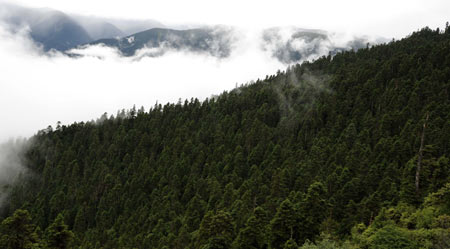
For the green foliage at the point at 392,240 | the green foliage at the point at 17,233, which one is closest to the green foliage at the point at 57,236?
the green foliage at the point at 17,233

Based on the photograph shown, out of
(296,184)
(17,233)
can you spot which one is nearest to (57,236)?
(17,233)

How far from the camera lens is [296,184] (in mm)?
109688

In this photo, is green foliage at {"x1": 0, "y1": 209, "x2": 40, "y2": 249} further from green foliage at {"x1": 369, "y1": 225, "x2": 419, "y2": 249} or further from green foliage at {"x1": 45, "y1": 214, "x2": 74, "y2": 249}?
green foliage at {"x1": 369, "y1": 225, "x2": 419, "y2": 249}

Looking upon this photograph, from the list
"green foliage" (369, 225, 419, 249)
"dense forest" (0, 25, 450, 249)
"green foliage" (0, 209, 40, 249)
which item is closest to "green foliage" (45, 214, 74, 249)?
"dense forest" (0, 25, 450, 249)

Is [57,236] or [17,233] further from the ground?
[17,233]

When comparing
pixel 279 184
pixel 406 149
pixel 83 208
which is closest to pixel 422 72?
pixel 406 149

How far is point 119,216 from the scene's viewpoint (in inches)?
5974

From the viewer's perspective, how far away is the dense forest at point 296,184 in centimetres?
5412

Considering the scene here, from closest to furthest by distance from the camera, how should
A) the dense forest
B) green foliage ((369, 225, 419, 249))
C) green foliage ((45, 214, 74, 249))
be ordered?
green foliage ((369, 225, 419, 249)) → green foliage ((45, 214, 74, 249)) → the dense forest

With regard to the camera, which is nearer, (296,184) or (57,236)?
(57,236)

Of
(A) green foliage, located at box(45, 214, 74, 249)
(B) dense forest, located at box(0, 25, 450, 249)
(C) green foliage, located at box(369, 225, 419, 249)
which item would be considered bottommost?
(B) dense forest, located at box(0, 25, 450, 249)

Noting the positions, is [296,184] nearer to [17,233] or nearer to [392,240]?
[392,240]

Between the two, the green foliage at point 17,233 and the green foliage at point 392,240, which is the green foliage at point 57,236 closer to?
the green foliage at point 17,233

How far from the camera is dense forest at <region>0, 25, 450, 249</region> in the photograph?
54125mm
